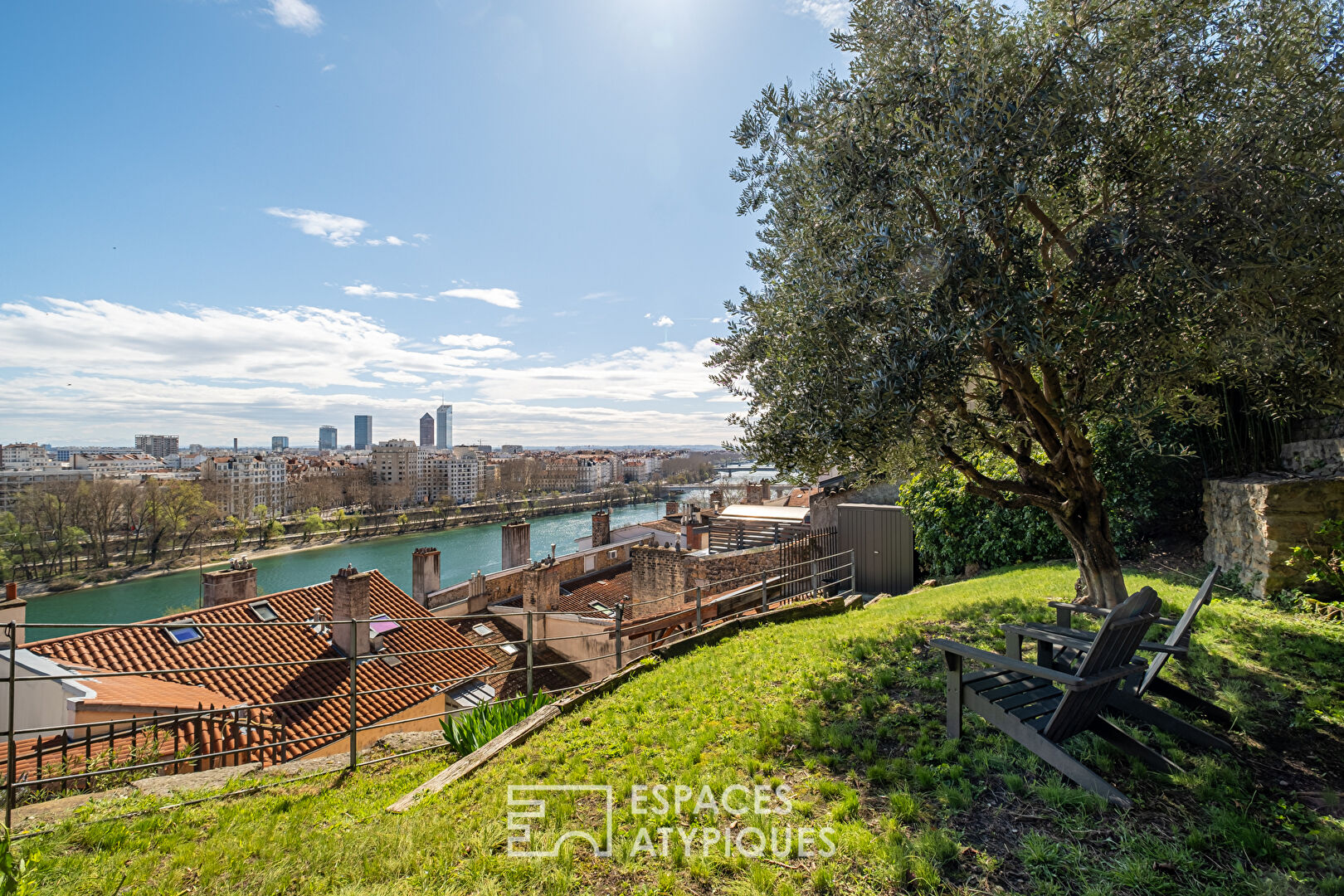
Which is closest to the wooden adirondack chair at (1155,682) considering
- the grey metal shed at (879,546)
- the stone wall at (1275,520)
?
the stone wall at (1275,520)

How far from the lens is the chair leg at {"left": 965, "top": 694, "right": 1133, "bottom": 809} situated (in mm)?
2295

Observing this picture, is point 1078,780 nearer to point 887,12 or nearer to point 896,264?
point 896,264

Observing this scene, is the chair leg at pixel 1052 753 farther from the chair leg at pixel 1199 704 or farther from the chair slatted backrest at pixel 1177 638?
the chair leg at pixel 1199 704

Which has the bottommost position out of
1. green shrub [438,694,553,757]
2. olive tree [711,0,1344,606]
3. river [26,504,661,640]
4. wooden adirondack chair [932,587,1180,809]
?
river [26,504,661,640]

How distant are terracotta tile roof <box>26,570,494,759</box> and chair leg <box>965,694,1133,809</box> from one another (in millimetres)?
6727

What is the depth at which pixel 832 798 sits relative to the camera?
101 inches

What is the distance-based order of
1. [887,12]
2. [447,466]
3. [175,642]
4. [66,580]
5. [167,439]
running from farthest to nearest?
[167,439] → [447,466] → [66,580] → [175,642] → [887,12]

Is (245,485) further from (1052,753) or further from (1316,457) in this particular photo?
(1316,457)

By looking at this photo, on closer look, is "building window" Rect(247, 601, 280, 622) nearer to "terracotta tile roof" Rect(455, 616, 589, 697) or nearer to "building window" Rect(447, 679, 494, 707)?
"terracotta tile roof" Rect(455, 616, 589, 697)

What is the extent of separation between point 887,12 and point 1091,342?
9.23 feet

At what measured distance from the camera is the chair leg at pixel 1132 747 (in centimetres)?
249

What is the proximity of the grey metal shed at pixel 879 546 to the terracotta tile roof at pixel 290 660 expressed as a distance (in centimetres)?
747

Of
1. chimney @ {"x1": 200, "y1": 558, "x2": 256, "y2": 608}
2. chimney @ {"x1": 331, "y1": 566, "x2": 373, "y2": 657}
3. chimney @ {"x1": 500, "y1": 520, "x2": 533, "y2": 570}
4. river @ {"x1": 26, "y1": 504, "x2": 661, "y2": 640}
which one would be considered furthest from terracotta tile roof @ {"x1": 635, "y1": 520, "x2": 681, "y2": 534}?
chimney @ {"x1": 331, "y1": 566, "x2": 373, "y2": 657}

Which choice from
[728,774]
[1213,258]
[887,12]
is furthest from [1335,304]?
[728,774]
